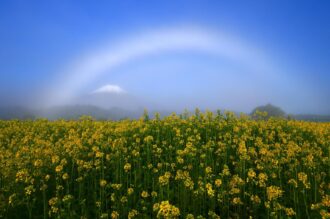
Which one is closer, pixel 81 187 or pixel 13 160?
pixel 81 187

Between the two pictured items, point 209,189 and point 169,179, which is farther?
point 169,179

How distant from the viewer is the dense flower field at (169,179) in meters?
9.03

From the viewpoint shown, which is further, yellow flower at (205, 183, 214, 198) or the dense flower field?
the dense flower field

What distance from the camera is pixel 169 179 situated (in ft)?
36.5

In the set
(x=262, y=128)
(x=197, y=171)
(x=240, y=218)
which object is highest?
(x=262, y=128)

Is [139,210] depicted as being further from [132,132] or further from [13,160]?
[132,132]

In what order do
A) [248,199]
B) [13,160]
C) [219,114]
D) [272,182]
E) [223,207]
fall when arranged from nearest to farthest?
[223,207]
[248,199]
[272,182]
[13,160]
[219,114]

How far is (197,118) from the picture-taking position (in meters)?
18.8

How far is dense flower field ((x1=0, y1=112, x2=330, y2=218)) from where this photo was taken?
903 cm

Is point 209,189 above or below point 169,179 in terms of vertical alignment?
above

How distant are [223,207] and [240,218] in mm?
589

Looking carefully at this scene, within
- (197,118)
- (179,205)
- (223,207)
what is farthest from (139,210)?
(197,118)

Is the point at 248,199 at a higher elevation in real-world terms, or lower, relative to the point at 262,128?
lower

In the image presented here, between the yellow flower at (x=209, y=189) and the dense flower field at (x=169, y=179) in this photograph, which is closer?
the yellow flower at (x=209, y=189)
